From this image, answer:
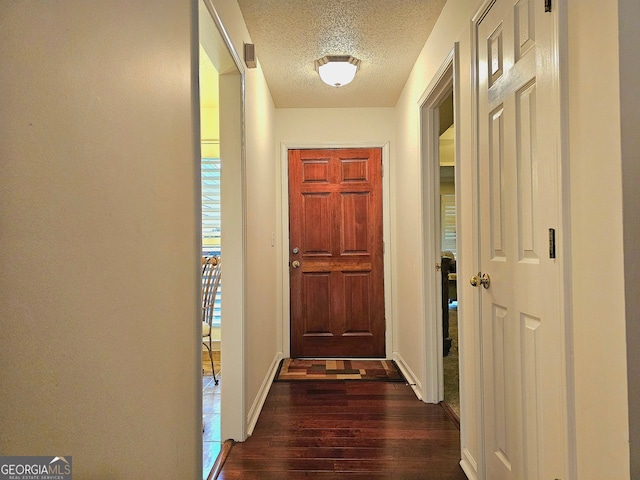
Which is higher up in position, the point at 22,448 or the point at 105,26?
the point at 105,26

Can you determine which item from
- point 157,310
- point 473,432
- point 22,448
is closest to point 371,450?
point 473,432

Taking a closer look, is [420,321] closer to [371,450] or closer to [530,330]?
[371,450]

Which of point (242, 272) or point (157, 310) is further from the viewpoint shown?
point (242, 272)

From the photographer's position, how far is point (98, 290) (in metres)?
0.91

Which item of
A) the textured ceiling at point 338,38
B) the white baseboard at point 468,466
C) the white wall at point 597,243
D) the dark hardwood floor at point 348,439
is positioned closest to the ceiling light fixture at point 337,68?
the textured ceiling at point 338,38

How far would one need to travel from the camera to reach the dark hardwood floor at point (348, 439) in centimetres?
204

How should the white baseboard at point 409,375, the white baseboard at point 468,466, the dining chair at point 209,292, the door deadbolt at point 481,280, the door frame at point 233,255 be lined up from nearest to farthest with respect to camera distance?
the door deadbolt at point 481,280 < the white baseboard at point 468,466 < the door frame at point 233,255 < the white baseboard at point 409,375 < the dining chair at point 209,292

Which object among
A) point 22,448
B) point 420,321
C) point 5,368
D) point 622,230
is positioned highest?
point 622,230

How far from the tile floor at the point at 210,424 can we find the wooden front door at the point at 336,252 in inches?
41.0

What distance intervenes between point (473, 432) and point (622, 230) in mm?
1333

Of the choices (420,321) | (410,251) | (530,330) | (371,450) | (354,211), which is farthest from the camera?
(354,211)

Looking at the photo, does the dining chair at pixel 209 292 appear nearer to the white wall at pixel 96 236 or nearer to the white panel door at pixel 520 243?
the white wall at pixel 96 236

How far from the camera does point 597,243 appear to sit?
1069 millimetres

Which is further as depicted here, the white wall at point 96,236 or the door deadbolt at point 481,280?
the door deadbolt at point 481,280
